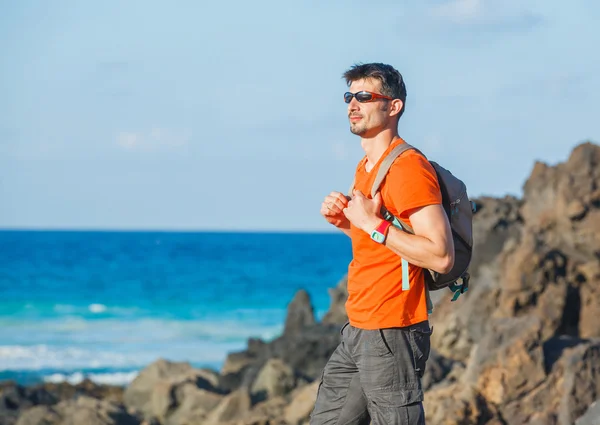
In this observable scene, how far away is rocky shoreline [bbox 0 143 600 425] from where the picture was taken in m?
6.60

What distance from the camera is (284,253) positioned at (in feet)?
265

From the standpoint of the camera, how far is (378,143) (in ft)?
13.1

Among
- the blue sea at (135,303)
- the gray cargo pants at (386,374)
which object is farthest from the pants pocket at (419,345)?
the blue sea at (135,303)

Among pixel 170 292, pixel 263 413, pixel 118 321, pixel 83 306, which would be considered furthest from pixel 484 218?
pixel 170 292

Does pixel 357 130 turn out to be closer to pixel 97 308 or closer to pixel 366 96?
pixel 366 96

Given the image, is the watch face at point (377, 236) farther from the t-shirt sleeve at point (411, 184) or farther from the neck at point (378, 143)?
the neck at point (378, 143)

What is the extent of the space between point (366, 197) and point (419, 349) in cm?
71

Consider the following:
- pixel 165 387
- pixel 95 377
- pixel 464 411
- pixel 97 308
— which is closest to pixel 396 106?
pixel 464 411

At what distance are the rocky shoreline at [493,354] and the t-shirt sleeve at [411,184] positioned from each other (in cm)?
205

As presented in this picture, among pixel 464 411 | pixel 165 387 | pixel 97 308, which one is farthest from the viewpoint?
pixel 97 308

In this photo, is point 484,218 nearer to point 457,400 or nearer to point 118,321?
point 457,400

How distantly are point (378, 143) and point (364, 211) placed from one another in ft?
1.37

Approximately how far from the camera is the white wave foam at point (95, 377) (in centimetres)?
1967

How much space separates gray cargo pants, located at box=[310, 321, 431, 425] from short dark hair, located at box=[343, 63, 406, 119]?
1.01m
